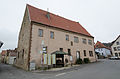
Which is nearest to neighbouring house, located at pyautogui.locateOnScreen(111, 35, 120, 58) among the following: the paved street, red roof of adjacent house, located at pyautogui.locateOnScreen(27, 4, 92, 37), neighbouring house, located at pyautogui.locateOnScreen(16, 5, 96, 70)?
neighbouring house, located at pyautogui.locateOnScreen(16, 5, 96, 70)

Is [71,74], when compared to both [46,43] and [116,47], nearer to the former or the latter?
[46,43]

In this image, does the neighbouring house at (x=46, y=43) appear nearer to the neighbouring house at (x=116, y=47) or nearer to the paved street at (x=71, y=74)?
the paved street at (x=71, y=74)

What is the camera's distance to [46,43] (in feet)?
50.3

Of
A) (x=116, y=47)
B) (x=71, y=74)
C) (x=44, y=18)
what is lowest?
(x=71, y=74)

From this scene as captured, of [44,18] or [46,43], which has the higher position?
[44,18]

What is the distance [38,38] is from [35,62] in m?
3.92

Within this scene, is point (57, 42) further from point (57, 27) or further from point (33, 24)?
point (33, 24)

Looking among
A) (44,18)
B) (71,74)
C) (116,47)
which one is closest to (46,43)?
(44,18)

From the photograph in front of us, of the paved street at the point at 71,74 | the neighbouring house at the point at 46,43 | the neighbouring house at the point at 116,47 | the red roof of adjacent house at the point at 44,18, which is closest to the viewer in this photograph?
the paved street at the point at 71,74

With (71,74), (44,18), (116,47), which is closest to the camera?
(71,74)

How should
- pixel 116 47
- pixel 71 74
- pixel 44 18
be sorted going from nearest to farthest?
1. pixel 71 74
2. pixel 44 18
3. pixel 116 47

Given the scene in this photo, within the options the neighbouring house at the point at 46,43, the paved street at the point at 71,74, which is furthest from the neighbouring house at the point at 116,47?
the paved street at the point at 71,74

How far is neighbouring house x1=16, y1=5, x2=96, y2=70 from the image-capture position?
45.4 feet

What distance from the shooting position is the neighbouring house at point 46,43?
13.8m
